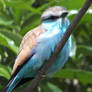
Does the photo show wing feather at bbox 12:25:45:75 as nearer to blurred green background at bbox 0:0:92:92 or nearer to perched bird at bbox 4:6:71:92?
perched bird at bbox 4:6:71:92

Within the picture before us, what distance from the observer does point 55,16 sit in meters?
1.88

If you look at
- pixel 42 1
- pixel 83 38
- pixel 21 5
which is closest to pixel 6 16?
pixel 21 5

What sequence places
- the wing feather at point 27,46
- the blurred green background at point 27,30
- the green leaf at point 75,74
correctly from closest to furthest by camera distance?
the wing feather at point 27,46 < the blurred green background at point 27,30 < the green leaf at point 75,74

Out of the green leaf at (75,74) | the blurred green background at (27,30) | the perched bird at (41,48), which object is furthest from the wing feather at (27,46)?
the green leaf at (75,74)

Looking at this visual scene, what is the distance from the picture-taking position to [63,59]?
74.4 inches

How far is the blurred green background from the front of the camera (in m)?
2.29

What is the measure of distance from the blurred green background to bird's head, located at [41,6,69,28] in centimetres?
32

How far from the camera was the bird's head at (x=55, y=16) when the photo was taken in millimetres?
1847

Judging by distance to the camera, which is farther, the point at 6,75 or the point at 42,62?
the point at 6,75

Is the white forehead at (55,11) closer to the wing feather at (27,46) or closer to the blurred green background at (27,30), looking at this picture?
the wing feather at (27,46)

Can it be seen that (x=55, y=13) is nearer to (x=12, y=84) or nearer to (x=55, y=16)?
(x=55, y=16)

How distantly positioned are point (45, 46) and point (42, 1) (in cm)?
125

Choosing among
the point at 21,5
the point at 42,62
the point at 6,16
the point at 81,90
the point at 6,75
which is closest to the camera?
the point at 42,62

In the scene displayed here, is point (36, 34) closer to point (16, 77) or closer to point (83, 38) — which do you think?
point (16, 77)
